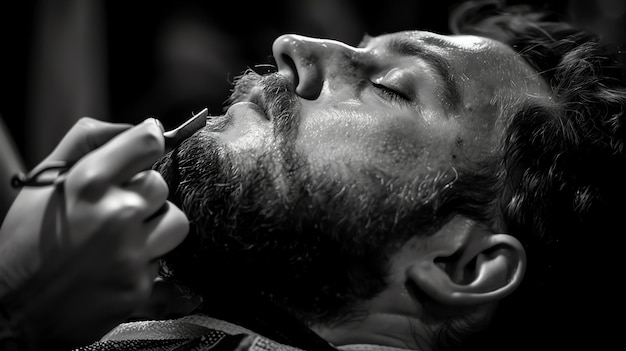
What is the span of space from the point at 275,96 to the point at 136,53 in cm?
90

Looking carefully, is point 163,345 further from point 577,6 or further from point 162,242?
point 577,6

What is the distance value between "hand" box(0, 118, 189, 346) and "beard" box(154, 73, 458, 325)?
0.12 meters

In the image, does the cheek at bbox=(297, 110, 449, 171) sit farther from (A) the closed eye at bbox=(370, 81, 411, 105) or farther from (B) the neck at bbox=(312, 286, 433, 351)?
(B) the neck at bbox=(312, 286, 433, 351)

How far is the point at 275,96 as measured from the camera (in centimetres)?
95

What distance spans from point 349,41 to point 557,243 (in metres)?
1.02

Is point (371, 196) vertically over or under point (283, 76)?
under

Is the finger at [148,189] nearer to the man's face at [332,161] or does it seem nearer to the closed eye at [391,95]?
the man's face at [332,161]

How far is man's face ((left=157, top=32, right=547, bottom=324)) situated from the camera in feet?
2.77

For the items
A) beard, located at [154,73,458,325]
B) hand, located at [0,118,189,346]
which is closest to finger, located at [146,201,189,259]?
hand, located at [0,118,189,346]

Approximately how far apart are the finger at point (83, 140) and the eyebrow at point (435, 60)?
1.45ft

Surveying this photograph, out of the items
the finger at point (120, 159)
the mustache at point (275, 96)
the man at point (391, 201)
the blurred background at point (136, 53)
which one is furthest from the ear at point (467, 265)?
the blurred background at point (136, 53)

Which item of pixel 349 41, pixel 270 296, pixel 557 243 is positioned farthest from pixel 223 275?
pixel 349 41

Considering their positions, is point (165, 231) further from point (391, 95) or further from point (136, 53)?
point (136, 53)

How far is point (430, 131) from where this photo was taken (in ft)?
3.01
